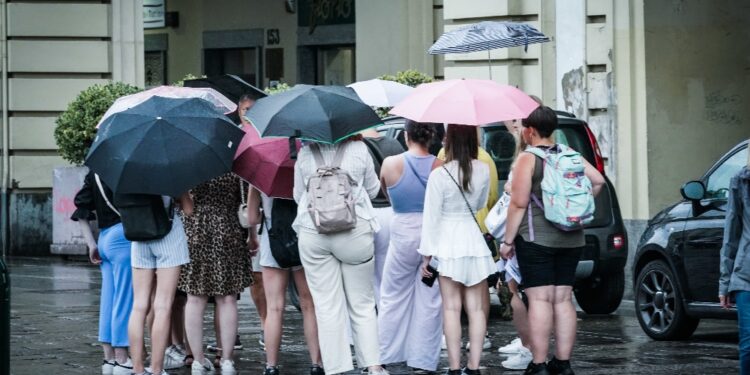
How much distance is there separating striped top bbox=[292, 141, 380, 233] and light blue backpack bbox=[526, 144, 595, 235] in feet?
3.37

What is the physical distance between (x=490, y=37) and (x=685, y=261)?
3.65 m

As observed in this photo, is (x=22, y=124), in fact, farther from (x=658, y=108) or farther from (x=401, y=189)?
(x=401, y=189)

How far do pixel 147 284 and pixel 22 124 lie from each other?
14991 mm

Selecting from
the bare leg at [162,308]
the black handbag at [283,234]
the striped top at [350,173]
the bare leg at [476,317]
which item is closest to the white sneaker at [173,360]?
the bare leg at [162,308]

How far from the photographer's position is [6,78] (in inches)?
996

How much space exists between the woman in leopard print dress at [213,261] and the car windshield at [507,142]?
378 centimetres

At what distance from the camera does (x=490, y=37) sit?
16.1 m

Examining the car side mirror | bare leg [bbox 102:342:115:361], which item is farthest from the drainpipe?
the car side mirror

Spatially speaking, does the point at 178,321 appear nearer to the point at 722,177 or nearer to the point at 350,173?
the point at 350,173

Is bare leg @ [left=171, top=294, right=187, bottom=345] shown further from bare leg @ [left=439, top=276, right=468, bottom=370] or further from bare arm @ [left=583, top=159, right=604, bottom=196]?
bare arm @ [left=583, top=159, right=604, bottom=196]

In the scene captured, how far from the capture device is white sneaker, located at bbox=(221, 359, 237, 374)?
11516mm

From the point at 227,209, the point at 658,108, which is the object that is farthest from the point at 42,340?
the point at 658,108

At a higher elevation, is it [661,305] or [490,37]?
[490,37]

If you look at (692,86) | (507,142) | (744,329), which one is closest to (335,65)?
(692,86)
